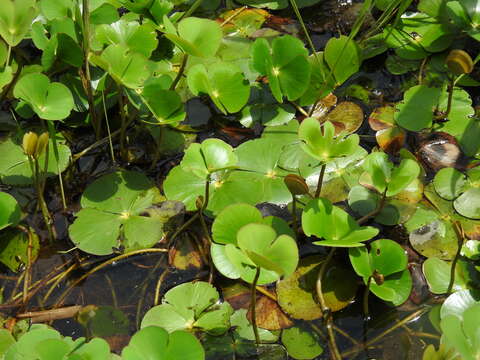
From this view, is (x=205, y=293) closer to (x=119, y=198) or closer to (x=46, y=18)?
(x=119, y=198)

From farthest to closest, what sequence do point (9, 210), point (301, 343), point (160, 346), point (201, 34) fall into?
point (201, 34) → point (9, 210) → point (301, 343) → point (160, 346)

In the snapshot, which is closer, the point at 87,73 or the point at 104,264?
the point at 104,264

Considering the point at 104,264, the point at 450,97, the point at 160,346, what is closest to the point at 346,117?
the point at 450,97

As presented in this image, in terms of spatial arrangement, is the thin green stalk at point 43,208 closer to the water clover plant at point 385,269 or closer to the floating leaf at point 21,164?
the floating leaf at point 21,164

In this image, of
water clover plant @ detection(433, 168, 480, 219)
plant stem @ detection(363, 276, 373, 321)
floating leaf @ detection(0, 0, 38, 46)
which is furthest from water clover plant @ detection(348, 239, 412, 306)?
floating leaf @ detection(0, 0, 38, 46)

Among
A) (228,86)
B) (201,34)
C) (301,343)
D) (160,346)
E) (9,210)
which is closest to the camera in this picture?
(160,346)

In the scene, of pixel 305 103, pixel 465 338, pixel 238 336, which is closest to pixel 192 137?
pixel 305 103

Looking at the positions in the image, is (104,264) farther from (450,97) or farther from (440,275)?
(450,97)
